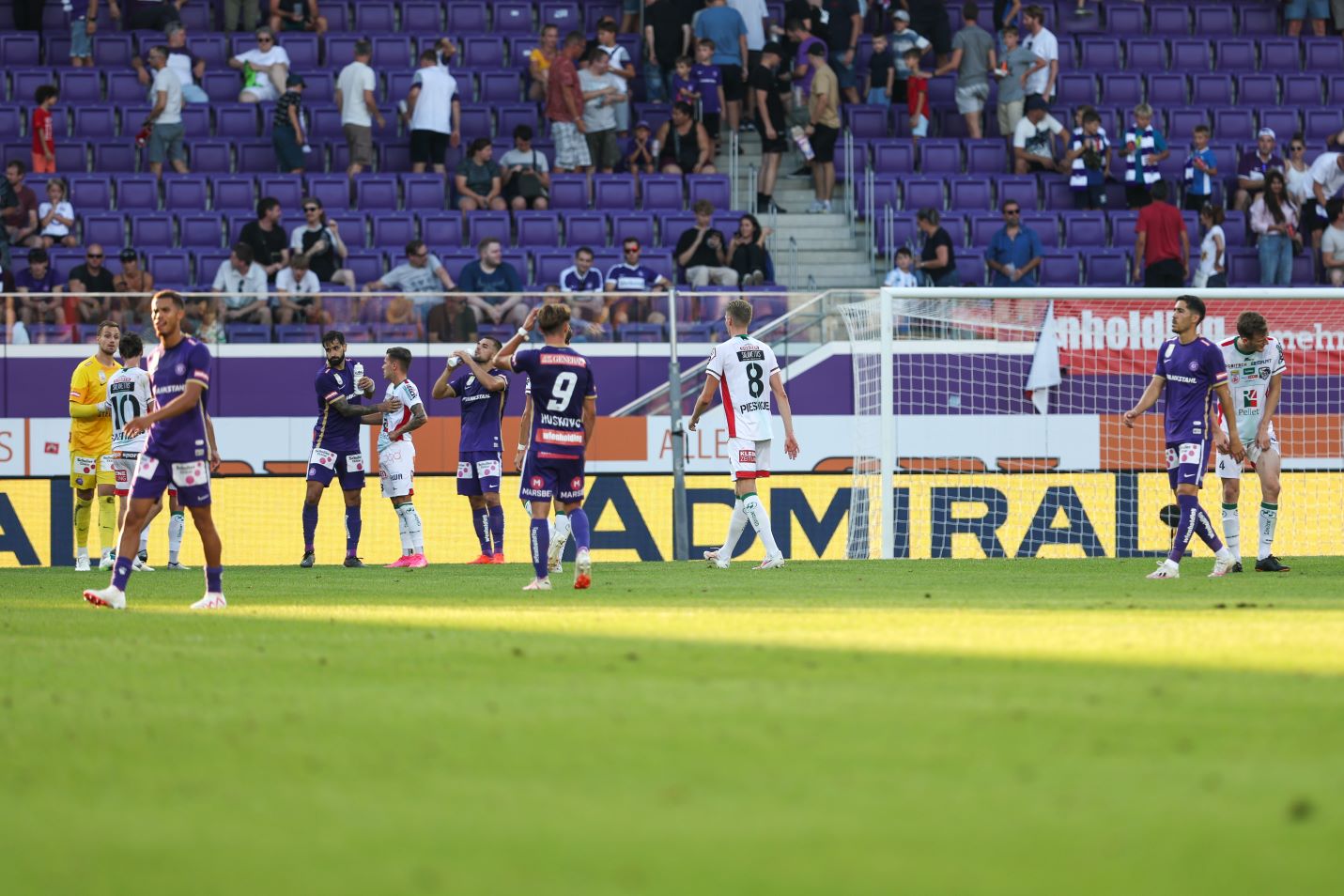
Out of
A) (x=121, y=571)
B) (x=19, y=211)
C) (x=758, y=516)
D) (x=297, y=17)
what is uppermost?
(x=297, y=17)

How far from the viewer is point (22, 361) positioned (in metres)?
19.7

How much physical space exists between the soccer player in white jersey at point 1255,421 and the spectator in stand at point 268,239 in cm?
1188

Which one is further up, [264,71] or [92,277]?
[264,71]

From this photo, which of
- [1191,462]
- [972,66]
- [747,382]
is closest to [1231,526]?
[1191,462]

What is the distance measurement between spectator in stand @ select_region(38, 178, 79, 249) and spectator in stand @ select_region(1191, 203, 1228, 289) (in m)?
14.8

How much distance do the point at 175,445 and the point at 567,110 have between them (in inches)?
567

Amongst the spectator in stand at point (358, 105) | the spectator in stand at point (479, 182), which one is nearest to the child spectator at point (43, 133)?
the spectator in stand at point (358, 105)

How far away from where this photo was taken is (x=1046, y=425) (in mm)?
19844

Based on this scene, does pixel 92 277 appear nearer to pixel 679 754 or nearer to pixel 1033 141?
pixel 1033 141

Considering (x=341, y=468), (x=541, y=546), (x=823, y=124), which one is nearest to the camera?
(x=541, y=546)

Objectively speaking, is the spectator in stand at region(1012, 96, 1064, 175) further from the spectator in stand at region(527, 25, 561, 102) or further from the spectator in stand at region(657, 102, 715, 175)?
the spectator in stand at region(527, 25, 561, 102)

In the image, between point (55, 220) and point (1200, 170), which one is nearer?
point (55, 220)

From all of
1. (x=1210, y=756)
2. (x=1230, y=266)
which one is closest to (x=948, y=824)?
(x=1210, y=756)

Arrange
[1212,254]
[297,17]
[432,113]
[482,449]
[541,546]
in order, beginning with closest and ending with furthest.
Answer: [541,546]
[482,449]
[1212,254]
[432,113]
[297,17]
